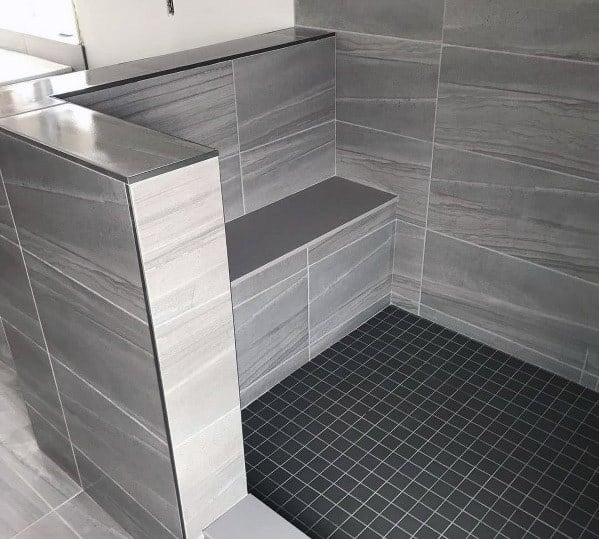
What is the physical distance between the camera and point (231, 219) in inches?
91.9

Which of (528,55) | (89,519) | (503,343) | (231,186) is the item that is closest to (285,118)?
(231,186)

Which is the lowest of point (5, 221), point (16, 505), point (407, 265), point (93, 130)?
point (16, 505)

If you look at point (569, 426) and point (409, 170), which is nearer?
point (569, 426)

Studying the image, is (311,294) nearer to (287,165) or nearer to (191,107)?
(287,165)

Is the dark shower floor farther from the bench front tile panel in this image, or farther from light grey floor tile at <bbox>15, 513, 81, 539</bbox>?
light grey floor tile at <bbox>15, 513, 81, 539</bbox>

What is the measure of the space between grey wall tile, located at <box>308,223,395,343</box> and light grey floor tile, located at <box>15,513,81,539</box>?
0.97 m

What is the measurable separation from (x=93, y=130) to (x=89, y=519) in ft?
3.50

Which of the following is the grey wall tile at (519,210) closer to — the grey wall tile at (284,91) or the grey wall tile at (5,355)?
the grey wall tile at (284,91)

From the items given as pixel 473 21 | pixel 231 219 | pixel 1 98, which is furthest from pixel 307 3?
pixel 1 98

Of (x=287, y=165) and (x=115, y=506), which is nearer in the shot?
(x=115, y=506)

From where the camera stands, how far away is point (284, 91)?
Answer: 232cm

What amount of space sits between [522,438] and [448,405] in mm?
245

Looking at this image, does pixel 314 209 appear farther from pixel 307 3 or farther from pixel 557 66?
pixel 557 66

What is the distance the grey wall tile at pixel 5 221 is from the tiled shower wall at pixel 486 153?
1347 mm
